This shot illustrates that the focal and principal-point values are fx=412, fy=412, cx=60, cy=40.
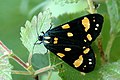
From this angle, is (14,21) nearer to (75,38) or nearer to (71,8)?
(71,8)

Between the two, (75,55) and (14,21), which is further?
(14,21)

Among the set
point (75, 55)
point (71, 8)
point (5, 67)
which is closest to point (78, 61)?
point (75, 55)

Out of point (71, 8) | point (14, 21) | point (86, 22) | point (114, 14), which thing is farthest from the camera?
point (14, 21)

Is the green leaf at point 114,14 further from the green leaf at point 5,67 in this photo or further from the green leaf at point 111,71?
the green leaf at point 5,67

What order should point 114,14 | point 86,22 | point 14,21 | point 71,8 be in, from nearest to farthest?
point 86,22, point 114,14, point 71,8, point 14,21

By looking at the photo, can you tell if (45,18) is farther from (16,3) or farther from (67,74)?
(16,3)

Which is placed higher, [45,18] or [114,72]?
[45,18]

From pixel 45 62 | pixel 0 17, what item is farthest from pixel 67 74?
pixel 0 17
